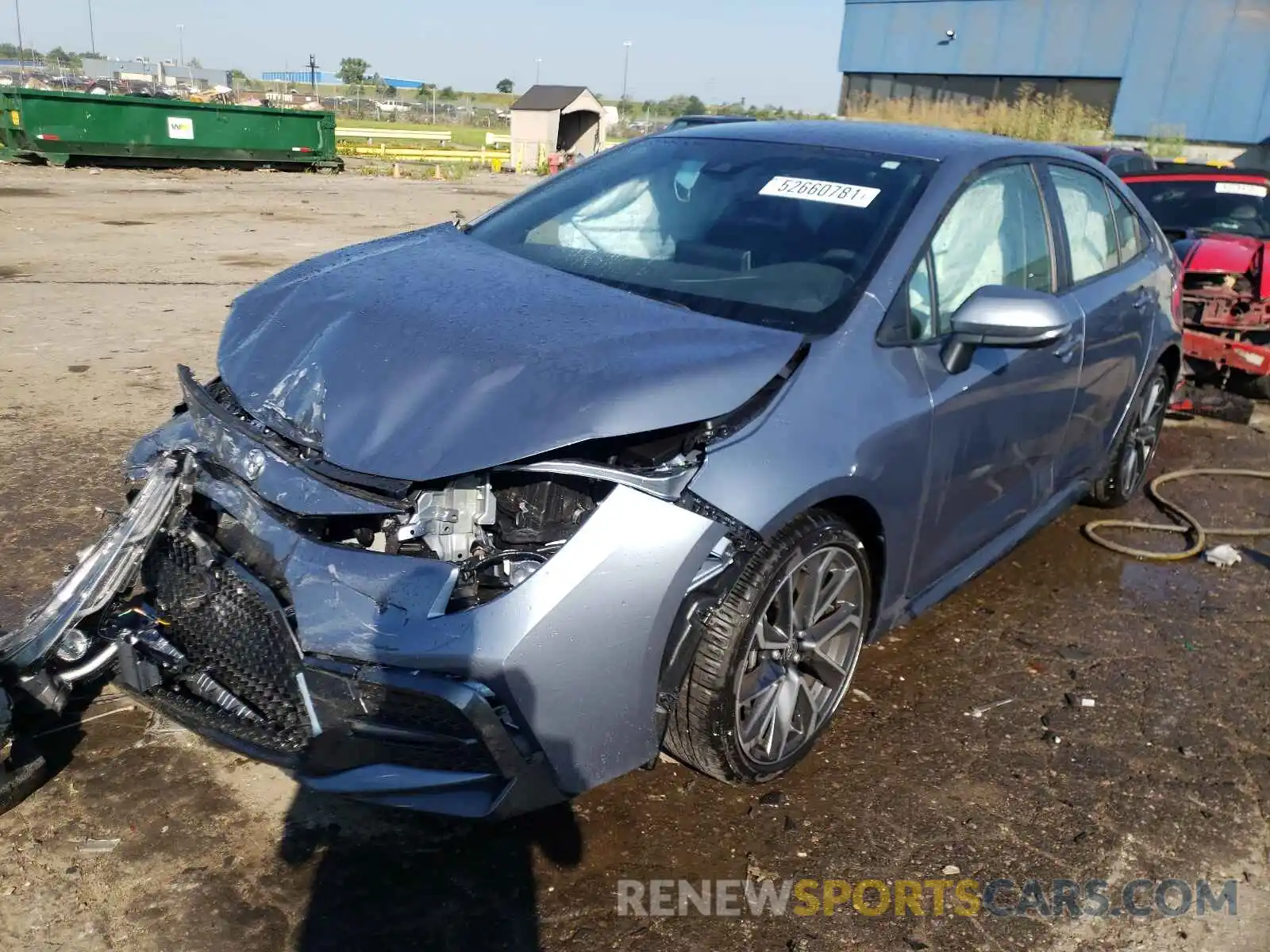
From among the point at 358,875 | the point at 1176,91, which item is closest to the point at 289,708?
the point at 358,875

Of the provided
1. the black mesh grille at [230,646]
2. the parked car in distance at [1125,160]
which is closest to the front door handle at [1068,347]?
the black mesh grille at [230,646]

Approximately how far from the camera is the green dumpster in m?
20.0

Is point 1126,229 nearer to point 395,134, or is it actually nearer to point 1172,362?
point 1172,362

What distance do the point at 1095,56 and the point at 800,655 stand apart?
37736mm

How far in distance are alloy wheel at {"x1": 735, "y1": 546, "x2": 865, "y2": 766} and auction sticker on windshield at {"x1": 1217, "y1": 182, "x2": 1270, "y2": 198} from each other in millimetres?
6728

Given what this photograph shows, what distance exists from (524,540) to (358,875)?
3.04 feet

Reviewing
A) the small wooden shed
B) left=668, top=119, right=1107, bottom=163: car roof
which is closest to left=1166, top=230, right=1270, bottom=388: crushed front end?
left=668, top=119, right=1107, bottom=163: car roof

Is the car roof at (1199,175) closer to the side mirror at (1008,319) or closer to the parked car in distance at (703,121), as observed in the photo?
the parked car in distance at (703,121)

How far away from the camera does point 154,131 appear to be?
69.3 feet

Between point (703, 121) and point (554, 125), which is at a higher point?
point (703, 121)

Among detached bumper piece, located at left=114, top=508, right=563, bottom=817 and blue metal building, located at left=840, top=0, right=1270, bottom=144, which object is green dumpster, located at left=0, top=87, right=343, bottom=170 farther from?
blue metal building, located at left=840, top=0, right=1270, bottom=144

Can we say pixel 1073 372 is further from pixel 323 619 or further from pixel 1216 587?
pixel 323 619

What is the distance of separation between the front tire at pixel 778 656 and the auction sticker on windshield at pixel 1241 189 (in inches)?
263

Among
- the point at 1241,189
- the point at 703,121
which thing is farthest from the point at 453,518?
the point at 1241,189
